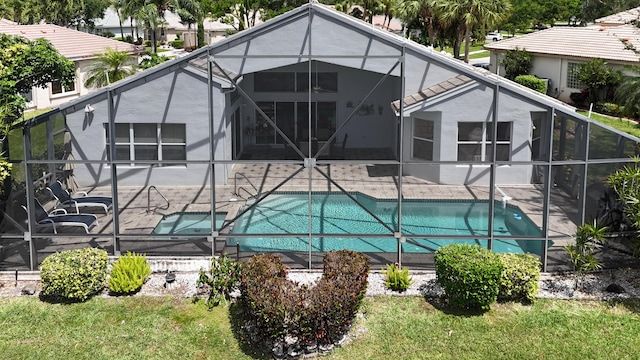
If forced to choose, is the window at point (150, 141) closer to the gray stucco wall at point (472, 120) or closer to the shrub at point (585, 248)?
the gray stucco wall at point (472, 120)

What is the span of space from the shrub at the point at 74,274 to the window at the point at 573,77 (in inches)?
1165

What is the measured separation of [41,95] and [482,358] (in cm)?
3060

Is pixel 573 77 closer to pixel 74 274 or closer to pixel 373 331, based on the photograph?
pixel 373 331

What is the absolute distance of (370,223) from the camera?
61.1 ft

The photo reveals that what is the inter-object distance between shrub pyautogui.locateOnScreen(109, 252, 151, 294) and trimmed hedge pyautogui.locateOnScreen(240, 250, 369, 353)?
8.44ft

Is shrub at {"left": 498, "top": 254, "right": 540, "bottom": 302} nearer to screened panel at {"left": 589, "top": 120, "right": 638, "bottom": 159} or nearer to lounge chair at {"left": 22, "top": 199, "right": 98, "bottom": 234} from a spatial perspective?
screened panel at {"left": 589, "top": 120, "right": 638, "bottom": 159}

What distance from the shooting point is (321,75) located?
2802cm

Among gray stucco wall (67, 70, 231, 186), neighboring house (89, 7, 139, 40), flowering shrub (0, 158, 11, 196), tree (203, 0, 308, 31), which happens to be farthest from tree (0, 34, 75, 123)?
neighboring house (89, 7, 139, 40)

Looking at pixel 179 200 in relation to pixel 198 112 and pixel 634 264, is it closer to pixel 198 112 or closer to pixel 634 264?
pixel 198 112

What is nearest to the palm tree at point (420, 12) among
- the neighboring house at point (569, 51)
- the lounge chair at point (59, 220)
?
the neighboring house at point (569, 51)

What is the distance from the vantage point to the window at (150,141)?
21.2 m

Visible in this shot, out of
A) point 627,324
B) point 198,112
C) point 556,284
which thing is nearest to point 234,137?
point 198,112

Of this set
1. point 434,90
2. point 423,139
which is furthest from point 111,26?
point 434,90

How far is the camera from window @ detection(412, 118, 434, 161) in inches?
887
